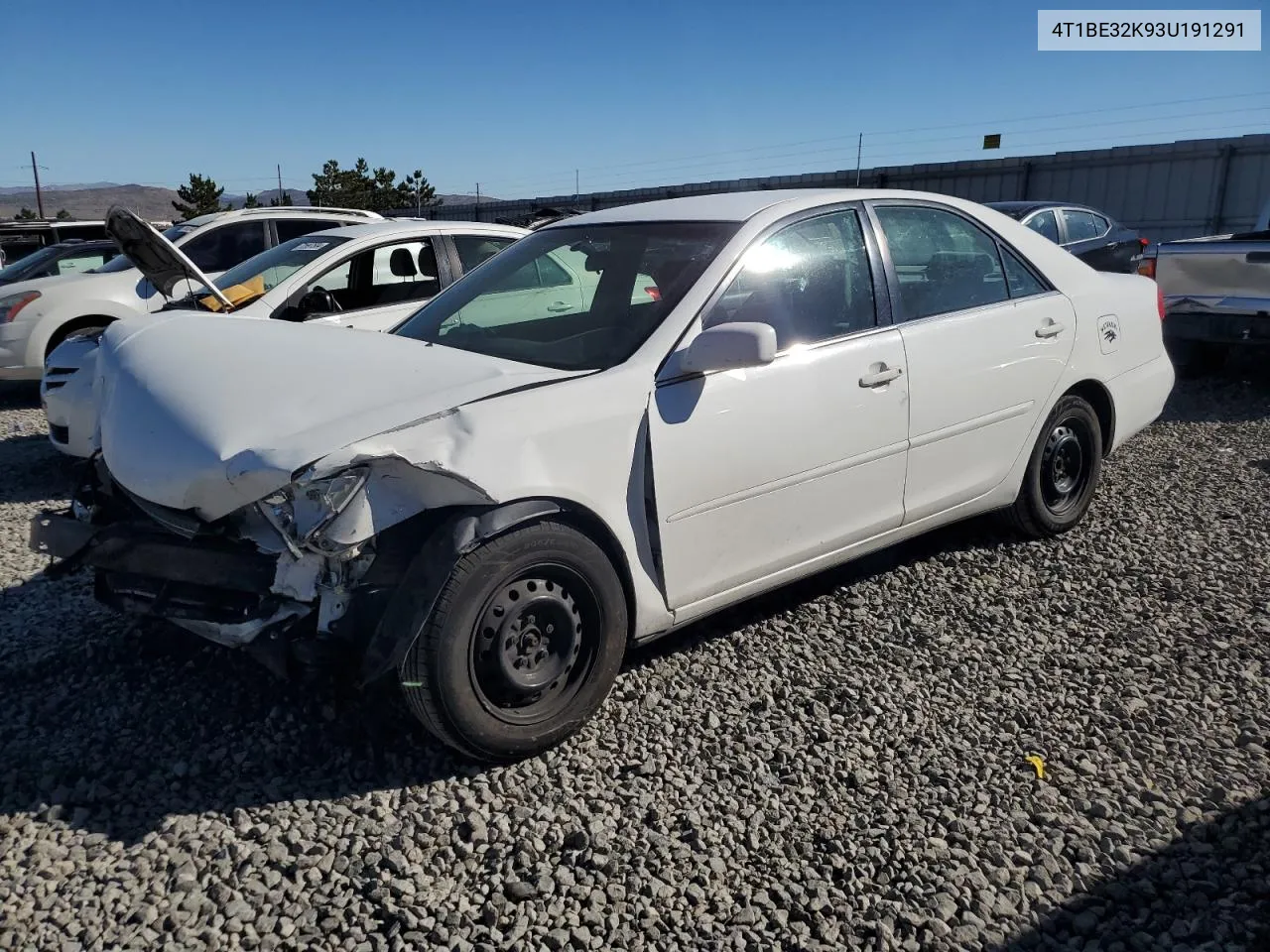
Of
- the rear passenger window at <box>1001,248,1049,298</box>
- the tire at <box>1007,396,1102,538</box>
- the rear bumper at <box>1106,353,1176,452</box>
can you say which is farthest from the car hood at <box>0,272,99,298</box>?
the rear bumper at <box>1106,353,1176,452</box>

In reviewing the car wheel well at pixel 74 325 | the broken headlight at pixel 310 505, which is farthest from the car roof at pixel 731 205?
the car wheel well at pixel 74 325

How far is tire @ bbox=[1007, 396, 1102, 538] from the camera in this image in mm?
4605

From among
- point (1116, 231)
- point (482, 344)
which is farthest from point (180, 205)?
point (482, 344)

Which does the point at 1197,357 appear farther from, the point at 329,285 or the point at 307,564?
the point at 307,564

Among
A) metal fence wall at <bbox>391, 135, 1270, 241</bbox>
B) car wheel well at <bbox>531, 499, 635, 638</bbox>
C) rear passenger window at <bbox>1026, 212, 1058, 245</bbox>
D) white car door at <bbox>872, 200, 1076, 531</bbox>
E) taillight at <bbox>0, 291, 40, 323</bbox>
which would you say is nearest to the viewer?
car wheel well at <bbox>531, 499, 635, 638</bbox>

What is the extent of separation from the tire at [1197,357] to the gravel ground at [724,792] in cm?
524

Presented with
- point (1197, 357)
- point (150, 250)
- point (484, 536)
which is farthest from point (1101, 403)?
point (1197, 357)

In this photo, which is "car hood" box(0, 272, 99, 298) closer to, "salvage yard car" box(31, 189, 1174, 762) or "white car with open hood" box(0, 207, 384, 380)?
"white car with open hood" box(0, 207, 384, 380)

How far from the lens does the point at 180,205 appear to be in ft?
140

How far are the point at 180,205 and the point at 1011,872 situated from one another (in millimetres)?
47237

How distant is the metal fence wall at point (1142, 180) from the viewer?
16.1m

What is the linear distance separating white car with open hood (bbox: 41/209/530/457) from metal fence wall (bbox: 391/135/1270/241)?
7820mm

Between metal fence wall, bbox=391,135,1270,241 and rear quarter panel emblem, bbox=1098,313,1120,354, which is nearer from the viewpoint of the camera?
rear quarter panel emblem, bbox=1098,313,1120,354

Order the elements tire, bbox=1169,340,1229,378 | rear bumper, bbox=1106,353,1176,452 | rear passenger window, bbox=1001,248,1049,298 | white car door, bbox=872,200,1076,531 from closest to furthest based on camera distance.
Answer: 1. white car door, bbox=872,200,1076,531
2. rear passenger window, bbox=1001,248,1049,298
3. rear bumper, bbox=1106,353,1176,452
4. tire, bbox=1169,340,1229,378
